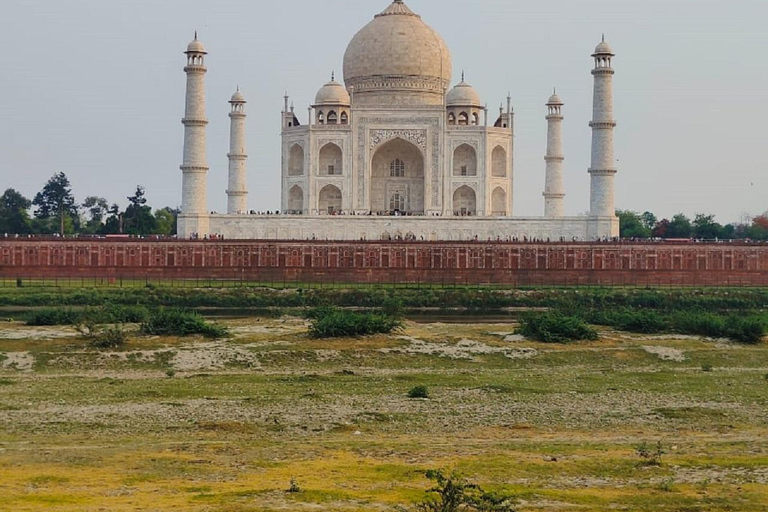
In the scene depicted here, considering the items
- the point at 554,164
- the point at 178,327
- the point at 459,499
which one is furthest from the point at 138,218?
the point at 459,499

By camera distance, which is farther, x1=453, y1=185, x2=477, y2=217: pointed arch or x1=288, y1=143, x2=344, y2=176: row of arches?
x1=288, y1=143, x2=344, y2=176: row of arches

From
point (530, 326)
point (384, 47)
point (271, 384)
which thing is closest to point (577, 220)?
point (384, 47)

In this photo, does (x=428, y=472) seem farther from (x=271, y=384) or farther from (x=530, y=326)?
(x=530, y=326)

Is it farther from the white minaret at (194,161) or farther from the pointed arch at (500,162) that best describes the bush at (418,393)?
the pointed arch at (500,162)

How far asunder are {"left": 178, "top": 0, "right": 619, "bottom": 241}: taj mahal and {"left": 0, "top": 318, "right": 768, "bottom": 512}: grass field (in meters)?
20.7

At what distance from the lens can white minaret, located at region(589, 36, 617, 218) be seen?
38.7 m

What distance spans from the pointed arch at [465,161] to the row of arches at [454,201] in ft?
2.05

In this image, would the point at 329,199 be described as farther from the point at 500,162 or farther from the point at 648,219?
the point at 648,219

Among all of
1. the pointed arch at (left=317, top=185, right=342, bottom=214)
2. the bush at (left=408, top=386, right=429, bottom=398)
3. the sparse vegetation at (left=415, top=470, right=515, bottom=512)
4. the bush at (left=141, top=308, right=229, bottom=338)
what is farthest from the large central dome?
the sparse vegetation at (left=415, top=470, right=515, bottom=512)

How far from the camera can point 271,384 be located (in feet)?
50.5

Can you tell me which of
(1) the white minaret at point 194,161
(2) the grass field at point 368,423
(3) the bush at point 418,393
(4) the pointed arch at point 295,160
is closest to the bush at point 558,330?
(2) the grass field at point 368,423

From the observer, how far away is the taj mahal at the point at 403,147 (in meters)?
40.9

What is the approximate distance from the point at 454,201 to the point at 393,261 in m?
7.39

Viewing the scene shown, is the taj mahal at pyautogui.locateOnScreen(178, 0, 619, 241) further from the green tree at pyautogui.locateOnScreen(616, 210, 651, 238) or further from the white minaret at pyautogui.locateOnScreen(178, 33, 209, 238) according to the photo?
the green tree at pyautogui.locateOnScreen(616, 210, 651, 238)
